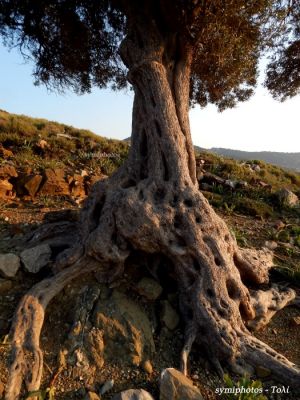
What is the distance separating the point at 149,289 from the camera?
4852 millimetres

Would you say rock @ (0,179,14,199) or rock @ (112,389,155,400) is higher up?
rock @ (0,179,14,199)

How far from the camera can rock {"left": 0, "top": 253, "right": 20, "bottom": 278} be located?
15.7 ft

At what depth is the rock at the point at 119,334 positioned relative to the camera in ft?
13.1

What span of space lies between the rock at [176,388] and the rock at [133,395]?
0.17 metres

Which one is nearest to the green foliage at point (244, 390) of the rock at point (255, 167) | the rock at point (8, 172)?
the rock at point (8, 172)

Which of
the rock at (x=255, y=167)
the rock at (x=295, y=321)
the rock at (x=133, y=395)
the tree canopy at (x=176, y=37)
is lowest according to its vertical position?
the rock at (x=295, y=321)

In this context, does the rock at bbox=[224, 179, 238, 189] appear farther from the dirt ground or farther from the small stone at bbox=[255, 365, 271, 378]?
the small stone at bbox=[255, 365, 271, 378]

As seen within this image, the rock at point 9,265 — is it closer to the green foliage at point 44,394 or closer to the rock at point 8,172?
the green foliage at point 44,394

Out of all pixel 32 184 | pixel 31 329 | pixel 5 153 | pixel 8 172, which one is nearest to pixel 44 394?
pixel 31 329

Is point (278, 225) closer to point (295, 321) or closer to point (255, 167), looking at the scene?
point (295, 321)

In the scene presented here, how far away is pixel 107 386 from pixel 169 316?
1.34 metres

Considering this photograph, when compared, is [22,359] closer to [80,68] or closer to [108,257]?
[108,257]

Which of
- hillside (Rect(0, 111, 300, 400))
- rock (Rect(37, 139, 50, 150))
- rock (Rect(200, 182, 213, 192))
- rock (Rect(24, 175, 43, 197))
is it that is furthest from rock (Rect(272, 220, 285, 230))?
rock (Rect(37, 139, 50, 150))

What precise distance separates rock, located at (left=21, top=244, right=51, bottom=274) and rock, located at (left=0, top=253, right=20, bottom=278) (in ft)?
0.37
